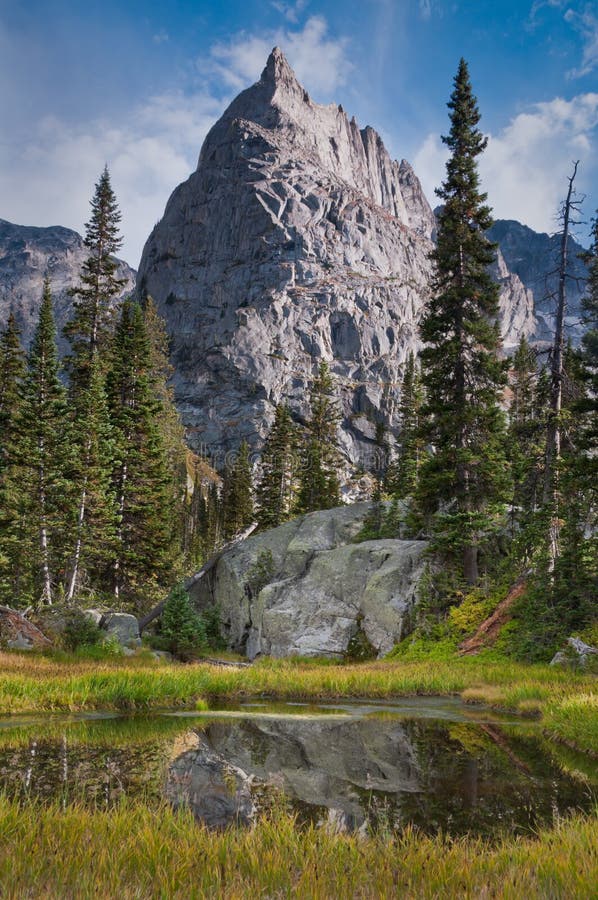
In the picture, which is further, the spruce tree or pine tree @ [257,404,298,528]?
pine tree @ [257,404,298,528]

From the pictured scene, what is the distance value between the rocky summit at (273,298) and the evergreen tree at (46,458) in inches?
4584

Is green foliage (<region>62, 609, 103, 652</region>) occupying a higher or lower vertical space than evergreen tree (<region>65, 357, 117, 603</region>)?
lower

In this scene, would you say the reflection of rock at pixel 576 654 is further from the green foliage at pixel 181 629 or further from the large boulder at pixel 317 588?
the green foliage at pixel 181 629

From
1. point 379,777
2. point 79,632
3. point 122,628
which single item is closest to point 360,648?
point 122,628

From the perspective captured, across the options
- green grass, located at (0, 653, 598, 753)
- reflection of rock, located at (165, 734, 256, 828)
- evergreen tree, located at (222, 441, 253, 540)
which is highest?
evergreen tree, located at (222, 441, 253, 540)

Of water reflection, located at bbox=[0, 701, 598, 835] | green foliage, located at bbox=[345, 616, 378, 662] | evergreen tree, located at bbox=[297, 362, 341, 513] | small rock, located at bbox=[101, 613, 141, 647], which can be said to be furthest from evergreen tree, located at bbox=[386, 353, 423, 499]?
water reflection, located at bbox=[0, 701, 598, 835]

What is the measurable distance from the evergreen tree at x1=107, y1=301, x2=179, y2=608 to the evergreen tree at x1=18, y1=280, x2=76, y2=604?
3703 millimetres

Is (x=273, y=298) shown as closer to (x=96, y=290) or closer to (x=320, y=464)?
(x=320, y=464)

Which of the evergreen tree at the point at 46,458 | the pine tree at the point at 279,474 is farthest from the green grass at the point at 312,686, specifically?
the pine tree at the point at 279,474

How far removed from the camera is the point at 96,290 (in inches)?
1362

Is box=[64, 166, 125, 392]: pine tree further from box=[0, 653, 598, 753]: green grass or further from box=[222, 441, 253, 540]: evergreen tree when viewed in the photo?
box=[222, 441, 253, 540]: evergreen tree

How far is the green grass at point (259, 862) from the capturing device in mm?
3430

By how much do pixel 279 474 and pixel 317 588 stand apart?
28658 mm

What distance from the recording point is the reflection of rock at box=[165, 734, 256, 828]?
5660 millimetres
